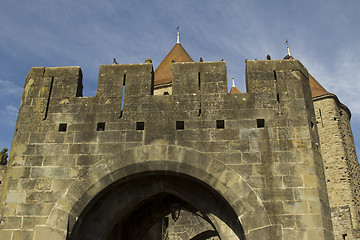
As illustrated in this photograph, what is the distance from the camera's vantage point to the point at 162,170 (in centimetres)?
523

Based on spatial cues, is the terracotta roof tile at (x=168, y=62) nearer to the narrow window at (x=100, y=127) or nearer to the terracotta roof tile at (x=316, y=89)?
the terracotta roof tile at (x=316, y=89)

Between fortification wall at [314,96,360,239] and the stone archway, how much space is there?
14378mm

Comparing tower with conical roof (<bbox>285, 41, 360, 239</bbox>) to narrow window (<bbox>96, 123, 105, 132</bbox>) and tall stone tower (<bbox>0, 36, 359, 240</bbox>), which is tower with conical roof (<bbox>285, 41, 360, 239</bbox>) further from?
narrow window (<bbox>96, 123, 105, 132</bbox>)

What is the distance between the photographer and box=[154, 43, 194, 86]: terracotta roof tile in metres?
19.0

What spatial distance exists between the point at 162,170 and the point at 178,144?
1.42 ft

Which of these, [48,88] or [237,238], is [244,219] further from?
[48,88]

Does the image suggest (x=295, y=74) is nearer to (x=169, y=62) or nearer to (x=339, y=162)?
(x=169, y=62)

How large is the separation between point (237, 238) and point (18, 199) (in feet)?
10.0

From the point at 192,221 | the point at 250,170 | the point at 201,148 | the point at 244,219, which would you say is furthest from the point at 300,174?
the point at 192,221

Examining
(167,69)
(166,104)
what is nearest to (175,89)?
(166,104)

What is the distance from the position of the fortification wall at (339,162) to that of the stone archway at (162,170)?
1438 centimetres

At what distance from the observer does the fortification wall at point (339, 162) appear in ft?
58.5

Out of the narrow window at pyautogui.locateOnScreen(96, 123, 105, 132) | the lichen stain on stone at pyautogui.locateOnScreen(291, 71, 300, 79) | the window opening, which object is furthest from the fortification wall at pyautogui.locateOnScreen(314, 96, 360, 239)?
the narrow window at pyautogui.locateOnScreen(96, 123, 105, 132)

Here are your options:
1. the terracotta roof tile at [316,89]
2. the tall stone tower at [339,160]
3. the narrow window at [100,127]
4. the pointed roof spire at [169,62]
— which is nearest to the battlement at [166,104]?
the narrow window at [100,127]
